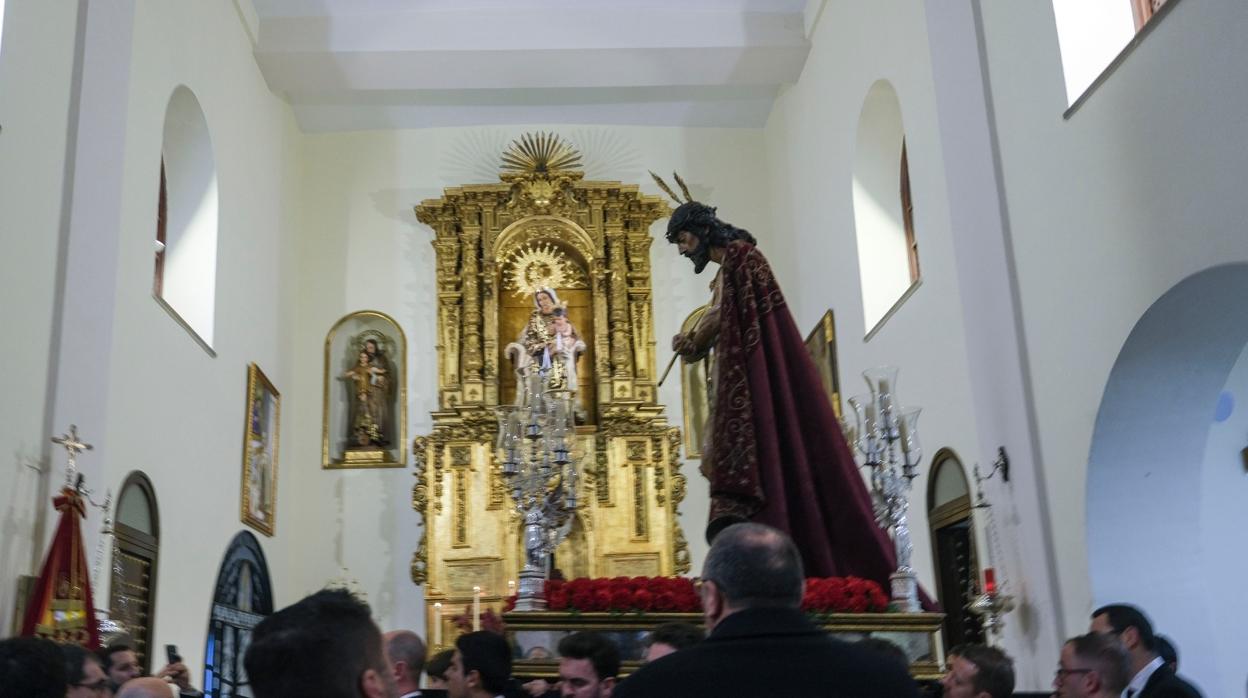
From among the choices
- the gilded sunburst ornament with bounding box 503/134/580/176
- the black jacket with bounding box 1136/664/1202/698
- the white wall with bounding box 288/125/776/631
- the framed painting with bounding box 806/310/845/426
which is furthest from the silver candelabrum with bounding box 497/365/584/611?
the gilded sunburst ornament with bounding box 503/134/580/176

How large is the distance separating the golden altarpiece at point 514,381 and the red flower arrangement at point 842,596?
8086mm

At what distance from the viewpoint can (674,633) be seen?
4008 mm

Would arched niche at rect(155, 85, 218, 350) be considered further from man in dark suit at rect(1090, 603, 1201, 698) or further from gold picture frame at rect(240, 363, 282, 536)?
man in dark suit at rect(1090, 603, 1201, 698)

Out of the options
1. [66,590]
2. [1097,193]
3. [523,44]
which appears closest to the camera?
[1097,193]

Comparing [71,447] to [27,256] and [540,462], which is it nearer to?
[27,256]

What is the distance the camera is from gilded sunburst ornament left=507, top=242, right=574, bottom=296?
15273mm

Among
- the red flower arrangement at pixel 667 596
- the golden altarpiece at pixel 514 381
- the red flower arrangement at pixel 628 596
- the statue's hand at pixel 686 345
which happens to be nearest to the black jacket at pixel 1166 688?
the red flower arrangement at pixel 667 596

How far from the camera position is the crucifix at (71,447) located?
8067 mm

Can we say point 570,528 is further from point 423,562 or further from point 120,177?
point 120,177

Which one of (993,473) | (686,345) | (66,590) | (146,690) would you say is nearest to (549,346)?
(993,473)

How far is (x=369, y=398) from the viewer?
48.3 ft

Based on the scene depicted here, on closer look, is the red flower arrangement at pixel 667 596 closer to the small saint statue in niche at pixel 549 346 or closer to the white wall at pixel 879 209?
the white wall at pixel 879 209

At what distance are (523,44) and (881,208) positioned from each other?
14.5 ft

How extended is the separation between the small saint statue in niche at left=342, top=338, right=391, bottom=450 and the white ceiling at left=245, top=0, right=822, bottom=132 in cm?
312
